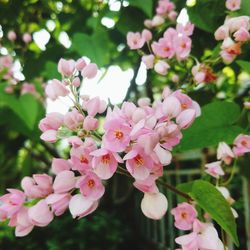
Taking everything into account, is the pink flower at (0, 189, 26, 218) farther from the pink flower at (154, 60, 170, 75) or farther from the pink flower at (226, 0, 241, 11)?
the pink flower at (226, 0, 241, 11)

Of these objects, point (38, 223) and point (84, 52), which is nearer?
point (38, 223)

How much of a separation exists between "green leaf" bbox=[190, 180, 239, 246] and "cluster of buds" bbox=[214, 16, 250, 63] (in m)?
0.31

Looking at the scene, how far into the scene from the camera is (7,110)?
1.16 m

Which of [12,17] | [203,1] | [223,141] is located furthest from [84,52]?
[12,17]

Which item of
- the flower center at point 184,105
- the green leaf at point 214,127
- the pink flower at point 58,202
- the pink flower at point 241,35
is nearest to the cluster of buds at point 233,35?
the pink flower at point 241,35

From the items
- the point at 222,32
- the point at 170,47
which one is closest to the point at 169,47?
the point at 170,47

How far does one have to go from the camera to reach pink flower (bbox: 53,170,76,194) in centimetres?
51

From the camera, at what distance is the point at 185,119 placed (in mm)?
523

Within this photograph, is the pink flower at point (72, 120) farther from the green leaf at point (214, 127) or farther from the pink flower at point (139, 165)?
the green leaf at point (214, 127)

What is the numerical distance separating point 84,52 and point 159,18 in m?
0.21

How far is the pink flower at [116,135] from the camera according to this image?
0.47 m

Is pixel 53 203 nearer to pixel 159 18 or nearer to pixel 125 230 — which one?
pixel 159 18

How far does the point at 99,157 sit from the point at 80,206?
79 mm

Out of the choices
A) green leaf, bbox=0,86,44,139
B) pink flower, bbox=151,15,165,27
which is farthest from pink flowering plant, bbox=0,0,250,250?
green leaf, bbox=0,86,44,139
